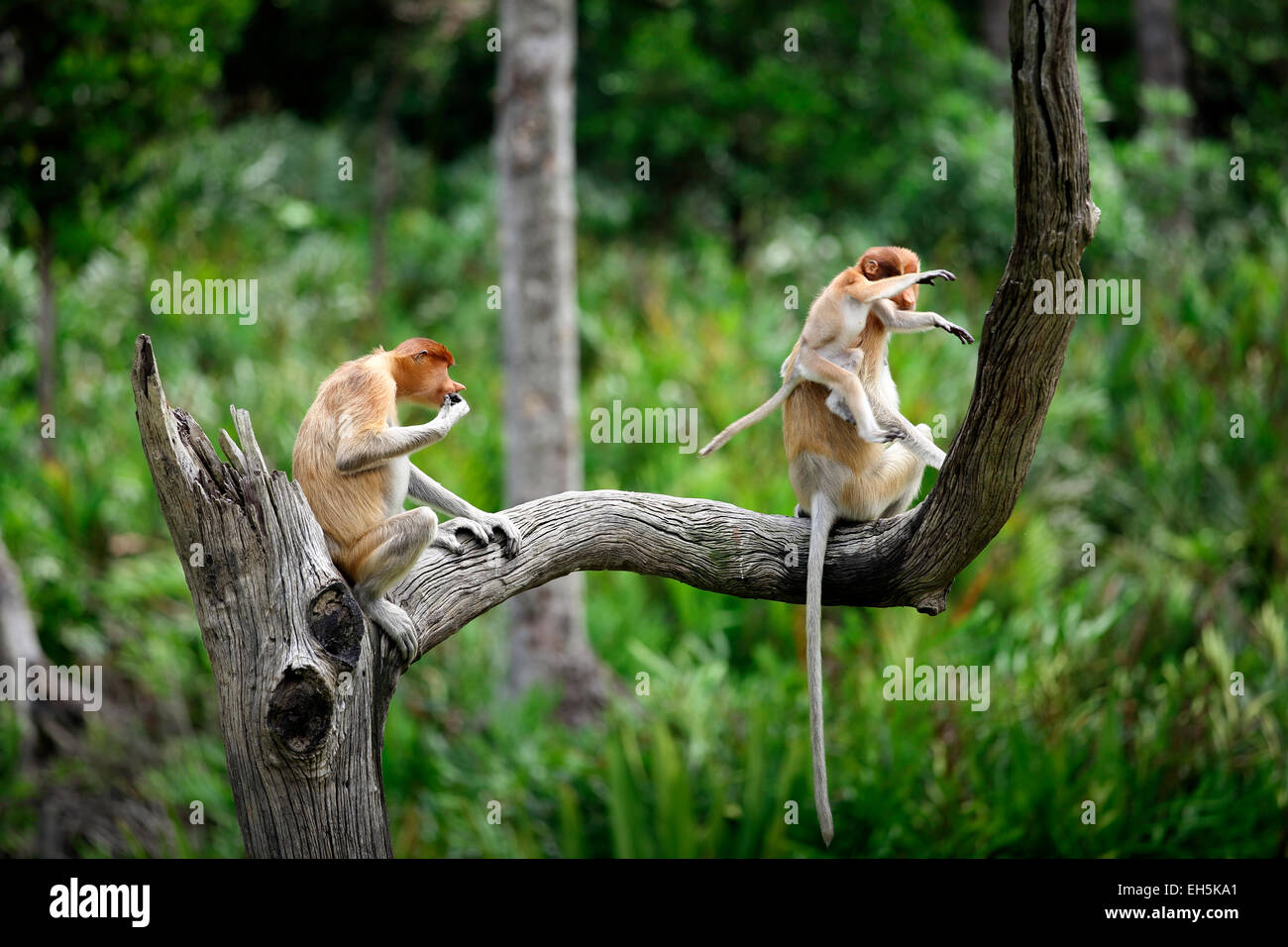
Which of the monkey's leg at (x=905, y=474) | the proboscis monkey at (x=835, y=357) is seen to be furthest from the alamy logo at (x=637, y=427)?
the proboscis monkey at (x=835, y=357)

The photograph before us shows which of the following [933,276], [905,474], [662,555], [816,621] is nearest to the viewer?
[933,276]

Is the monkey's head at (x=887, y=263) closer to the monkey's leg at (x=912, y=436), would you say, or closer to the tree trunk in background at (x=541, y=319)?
the monkey's leg at (x=912, y=436)

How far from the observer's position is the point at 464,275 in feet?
38.3

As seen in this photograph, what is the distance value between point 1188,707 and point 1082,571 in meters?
1.54

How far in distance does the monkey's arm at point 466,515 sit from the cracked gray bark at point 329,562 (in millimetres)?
39

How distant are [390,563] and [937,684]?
133 inches

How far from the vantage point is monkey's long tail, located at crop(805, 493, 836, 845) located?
2.22m

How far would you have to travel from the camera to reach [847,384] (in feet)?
7.70

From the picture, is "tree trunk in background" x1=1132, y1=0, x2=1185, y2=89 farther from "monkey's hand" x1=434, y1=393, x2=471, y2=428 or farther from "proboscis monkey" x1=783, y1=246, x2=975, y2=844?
"monkey's hand" x1=434, y1=393, x2=471, y2=428

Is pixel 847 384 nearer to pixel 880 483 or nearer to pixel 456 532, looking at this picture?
pixel 880 483

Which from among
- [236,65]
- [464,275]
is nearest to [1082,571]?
[464,275]

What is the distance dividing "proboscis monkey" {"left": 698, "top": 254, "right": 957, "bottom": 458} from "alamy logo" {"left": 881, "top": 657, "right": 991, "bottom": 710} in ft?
9.24

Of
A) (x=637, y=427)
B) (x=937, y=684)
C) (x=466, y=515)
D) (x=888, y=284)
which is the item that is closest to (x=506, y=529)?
(x=466, y=515)

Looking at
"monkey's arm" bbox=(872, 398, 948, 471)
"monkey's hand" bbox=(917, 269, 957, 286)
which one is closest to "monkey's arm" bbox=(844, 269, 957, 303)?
"monkey's hand" bbox=(917, 269, 957, 286)
